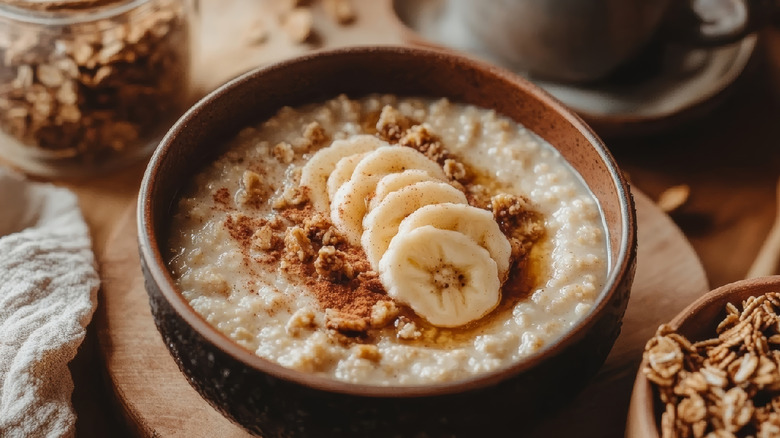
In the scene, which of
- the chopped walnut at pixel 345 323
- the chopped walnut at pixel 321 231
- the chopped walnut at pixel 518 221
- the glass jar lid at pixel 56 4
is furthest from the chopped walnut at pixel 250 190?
the glass jar lid at pixel 56 4

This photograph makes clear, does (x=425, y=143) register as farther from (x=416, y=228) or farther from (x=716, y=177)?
(x=716, y=177)

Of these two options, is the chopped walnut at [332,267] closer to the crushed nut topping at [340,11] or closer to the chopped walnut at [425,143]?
the chopped walnut at [425,143]

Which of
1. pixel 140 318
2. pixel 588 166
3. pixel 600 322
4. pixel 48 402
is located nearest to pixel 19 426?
pixel 48 402

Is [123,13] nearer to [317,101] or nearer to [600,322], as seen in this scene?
[317,101]

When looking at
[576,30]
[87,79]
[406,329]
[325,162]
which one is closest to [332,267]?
[406,329]

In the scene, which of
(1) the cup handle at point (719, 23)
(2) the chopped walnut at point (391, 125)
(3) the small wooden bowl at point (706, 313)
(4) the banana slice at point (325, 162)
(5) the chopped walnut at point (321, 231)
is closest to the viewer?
(3) the small wooden bowl at point (706, 313)

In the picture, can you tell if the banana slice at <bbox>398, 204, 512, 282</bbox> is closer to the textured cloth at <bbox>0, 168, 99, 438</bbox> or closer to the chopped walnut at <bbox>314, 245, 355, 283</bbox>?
the chopped walnut at <bbox>314, 245, 355, 283</bbox>

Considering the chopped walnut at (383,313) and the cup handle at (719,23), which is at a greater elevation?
the cup handle at (719,23)

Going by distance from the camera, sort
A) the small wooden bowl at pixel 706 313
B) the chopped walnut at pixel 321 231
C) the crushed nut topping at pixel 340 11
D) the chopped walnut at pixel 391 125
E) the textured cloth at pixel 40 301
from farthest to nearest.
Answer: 1. the crushed nut topping at pixel 340 11
2. the chopped walnut at pixel 391 125
3. the chopped walnut at pixel 321 231
4. the textured cloth at pixel 40 301
5. the small wooden bowl at pixel 706 313
